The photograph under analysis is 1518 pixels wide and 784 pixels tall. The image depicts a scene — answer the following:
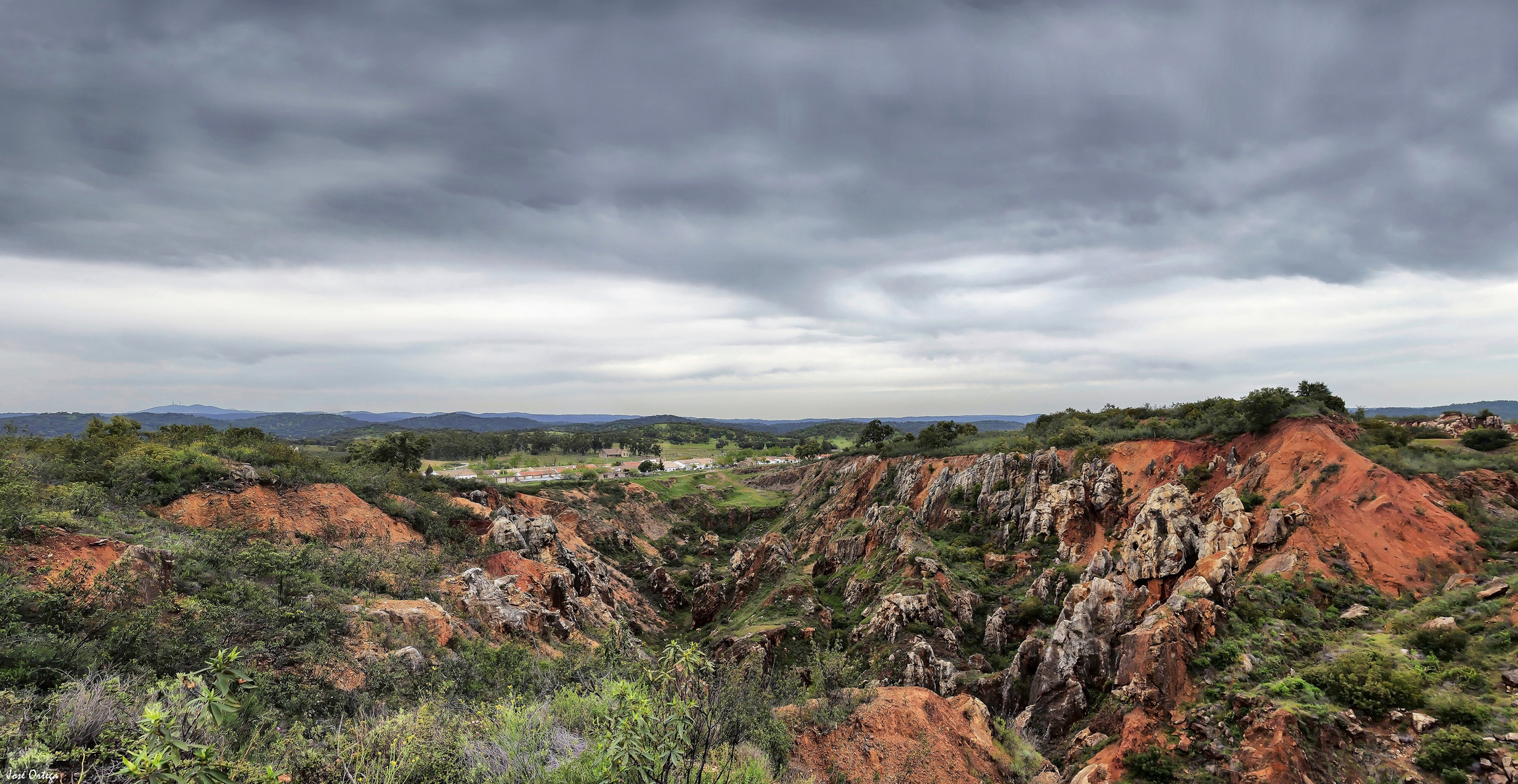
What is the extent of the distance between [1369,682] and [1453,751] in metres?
2.40

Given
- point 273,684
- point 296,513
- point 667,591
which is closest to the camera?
point 273,684

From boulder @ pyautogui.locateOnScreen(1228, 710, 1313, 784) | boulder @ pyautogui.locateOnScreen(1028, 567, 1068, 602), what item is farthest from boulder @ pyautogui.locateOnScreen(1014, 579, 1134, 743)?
boulder @ pyautogui.locateOnScreen(1028, 567, 1068, 602)

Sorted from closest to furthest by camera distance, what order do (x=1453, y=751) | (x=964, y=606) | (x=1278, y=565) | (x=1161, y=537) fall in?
1. (x=1453, y=751)
2. (x=1278, y=565)
3. (x=1161, y=537)
4. (x=964, y=606)

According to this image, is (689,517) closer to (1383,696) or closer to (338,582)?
(338,582)

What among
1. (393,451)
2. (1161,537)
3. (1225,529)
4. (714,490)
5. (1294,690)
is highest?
(393,451)

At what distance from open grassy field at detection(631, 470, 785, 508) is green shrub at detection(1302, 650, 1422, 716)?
67.3 meters

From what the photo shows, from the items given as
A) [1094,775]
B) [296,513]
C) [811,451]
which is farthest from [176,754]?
[811,451]

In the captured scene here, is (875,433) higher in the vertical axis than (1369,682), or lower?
higher

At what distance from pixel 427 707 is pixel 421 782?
11.9ft

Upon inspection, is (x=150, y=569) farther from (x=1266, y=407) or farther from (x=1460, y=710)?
(x=1266, y=407)

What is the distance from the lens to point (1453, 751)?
12.2 metres

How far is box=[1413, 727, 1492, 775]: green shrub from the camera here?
39.7 feet

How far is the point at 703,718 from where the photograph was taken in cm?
1039

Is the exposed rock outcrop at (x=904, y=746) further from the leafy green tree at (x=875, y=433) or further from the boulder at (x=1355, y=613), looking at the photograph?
the leafy green tree at (x=875, y=433)
